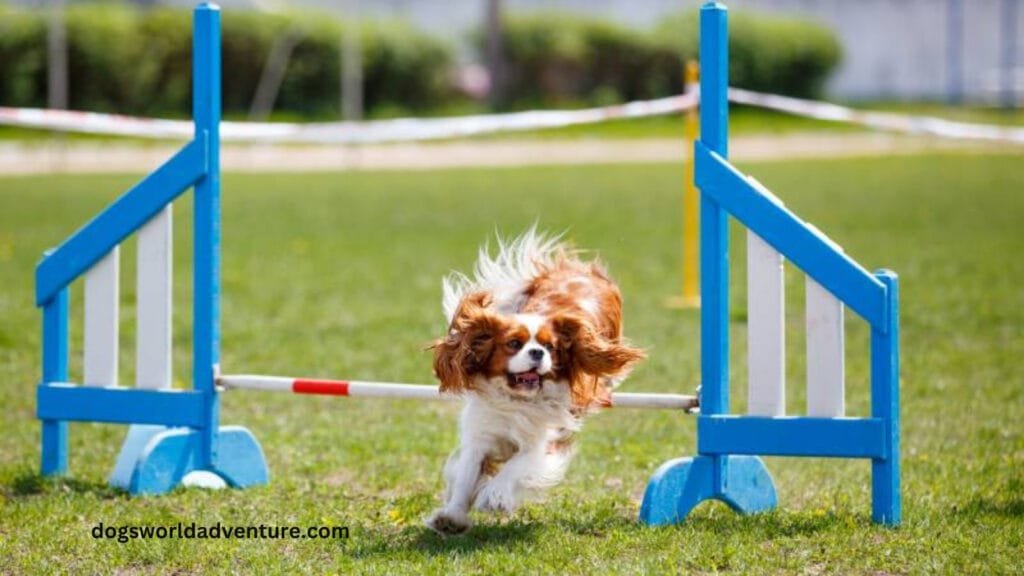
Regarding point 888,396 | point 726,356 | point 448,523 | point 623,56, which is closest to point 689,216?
point 726,356

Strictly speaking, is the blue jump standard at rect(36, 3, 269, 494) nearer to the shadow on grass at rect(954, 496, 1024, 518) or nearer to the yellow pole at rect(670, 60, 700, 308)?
the shadow on grass at rect(954, 496, 1024, 518)

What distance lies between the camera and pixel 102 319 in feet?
21.6

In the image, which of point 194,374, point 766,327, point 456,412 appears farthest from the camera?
point 456,412

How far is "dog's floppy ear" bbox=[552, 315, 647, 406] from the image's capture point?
18.8 ft

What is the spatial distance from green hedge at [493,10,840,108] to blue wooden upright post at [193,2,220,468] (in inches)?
1217

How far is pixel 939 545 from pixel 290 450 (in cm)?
318

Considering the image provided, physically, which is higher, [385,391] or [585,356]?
[585,356]

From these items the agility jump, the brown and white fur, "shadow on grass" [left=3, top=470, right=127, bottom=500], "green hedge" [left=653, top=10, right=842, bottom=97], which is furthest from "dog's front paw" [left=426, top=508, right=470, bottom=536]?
"green hedge" [left=653, top=10, right=842, bottom=97]

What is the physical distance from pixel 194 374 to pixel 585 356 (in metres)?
1.66

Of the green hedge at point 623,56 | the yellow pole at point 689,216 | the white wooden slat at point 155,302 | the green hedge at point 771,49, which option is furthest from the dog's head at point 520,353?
the green hedge at point 771,49

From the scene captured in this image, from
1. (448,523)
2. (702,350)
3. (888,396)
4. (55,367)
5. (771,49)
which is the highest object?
(771,49)

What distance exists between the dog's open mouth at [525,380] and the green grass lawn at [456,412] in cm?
49

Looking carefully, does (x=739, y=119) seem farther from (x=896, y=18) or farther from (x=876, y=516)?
(x=876, y=516)

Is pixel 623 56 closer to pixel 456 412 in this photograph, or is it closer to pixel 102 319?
pixel 456 412
